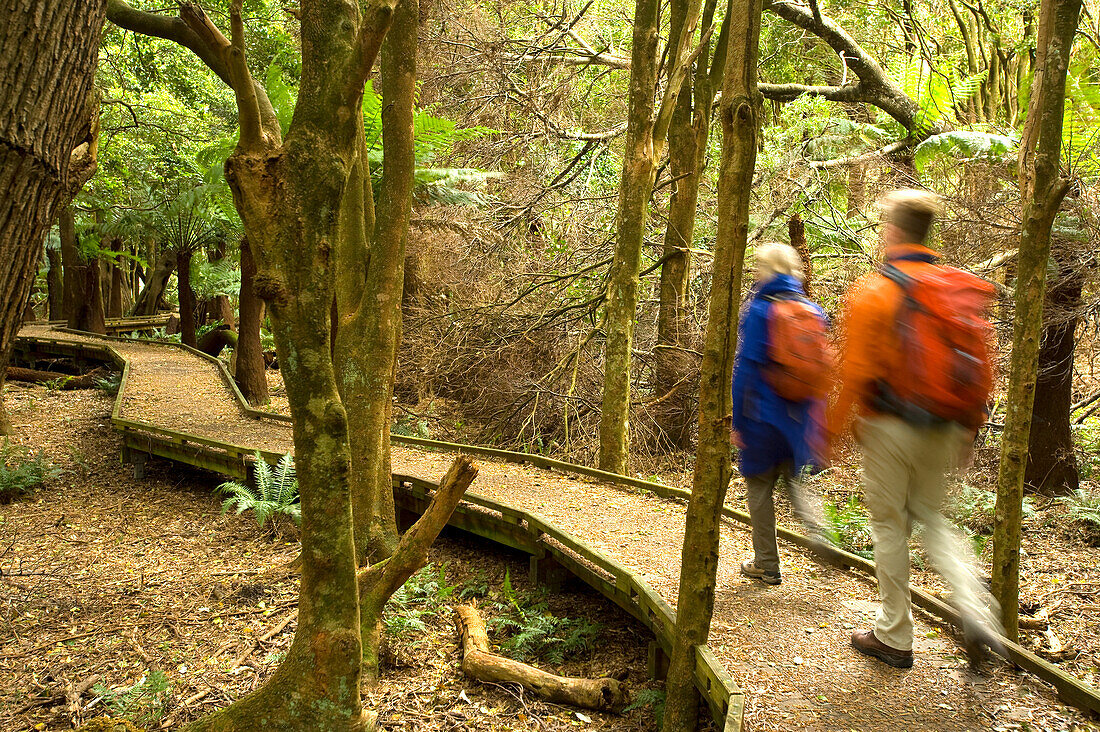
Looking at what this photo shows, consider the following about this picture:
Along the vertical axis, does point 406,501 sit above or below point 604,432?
below

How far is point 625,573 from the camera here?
5.14 m

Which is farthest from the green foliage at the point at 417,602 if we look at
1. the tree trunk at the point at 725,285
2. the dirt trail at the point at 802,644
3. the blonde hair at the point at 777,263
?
the blonde hair at the point at 777,263

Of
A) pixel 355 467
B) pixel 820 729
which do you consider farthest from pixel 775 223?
pixel 820 729

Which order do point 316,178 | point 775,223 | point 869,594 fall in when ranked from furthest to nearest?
point 775,223, point 869,594, point 316,178

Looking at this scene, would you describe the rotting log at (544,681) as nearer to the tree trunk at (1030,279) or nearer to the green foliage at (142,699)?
the green foliage at (142,699)

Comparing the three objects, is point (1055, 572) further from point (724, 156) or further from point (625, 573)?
point (724, 156)

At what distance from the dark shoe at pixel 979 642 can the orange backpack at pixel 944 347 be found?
1012 millimetres

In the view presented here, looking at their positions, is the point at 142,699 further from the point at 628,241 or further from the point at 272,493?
the point at 628,241

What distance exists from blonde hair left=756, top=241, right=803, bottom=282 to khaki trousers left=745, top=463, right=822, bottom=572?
3.99 ft

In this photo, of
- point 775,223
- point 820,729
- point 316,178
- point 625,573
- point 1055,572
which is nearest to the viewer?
point 316,178

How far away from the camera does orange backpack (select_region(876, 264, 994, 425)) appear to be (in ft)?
11.3

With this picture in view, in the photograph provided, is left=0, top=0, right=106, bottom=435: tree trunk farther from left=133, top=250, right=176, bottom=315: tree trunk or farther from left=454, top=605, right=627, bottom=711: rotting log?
left=133, top=250, right=176, bottom=315: tree trunk

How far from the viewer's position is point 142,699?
4.93m

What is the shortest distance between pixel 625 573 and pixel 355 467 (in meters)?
2.21
